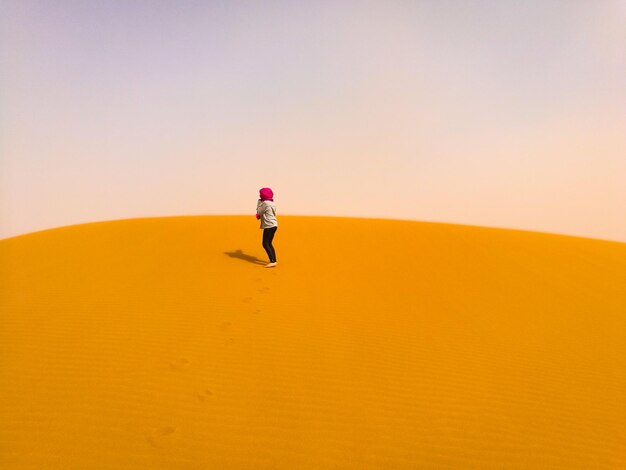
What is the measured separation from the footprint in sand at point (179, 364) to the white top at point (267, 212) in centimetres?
430

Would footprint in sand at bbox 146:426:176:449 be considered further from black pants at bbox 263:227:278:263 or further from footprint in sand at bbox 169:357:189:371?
black pants at bbox 263:227:278:263

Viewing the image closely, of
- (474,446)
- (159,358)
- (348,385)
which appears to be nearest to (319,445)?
(348,385)

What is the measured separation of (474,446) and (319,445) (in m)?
1.48

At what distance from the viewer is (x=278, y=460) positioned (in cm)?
297

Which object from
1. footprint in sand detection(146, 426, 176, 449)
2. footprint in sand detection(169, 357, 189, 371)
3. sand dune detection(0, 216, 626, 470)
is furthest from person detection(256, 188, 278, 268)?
footprint in sand detection(146, 426, 176, 449)

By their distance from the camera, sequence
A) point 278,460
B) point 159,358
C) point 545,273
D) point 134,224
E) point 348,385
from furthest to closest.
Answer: point 134,224, point 545,273, point 159,358, point 348,385, point 278,460

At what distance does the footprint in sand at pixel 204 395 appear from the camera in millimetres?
3678

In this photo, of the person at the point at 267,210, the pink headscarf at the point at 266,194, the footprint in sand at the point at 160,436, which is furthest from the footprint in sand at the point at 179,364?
the pink headscarf at the point at 266,194

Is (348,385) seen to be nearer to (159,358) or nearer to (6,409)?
(159,358)

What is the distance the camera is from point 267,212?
827 centimetres

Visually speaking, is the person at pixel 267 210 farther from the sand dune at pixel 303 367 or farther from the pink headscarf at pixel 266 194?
the sand dune at pixel 303 367

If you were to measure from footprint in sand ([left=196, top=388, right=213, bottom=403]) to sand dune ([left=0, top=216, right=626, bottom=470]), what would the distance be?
0.9 inches

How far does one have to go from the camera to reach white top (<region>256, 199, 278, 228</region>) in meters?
8.27

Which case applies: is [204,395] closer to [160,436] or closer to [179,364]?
[160,436]
